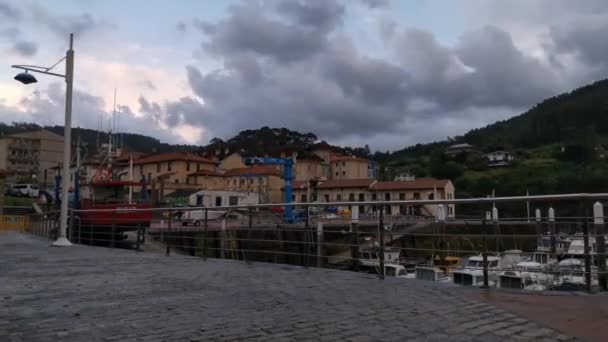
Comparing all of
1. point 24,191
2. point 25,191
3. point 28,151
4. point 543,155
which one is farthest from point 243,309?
point 543,155

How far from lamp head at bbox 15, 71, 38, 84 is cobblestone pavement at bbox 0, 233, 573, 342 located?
7585mm

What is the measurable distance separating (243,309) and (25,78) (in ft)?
37.4

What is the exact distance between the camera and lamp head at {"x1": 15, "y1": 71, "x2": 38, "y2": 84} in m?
13.2

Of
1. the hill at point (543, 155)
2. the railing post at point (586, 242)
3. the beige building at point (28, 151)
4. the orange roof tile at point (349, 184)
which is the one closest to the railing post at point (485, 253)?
the railing post at point (586, 242)

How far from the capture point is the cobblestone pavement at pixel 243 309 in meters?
3.79

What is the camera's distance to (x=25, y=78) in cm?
1332

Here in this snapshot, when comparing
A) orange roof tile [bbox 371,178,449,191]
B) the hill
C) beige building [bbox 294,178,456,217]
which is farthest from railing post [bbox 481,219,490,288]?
the hill

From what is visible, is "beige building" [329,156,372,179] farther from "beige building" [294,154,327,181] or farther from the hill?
the hill

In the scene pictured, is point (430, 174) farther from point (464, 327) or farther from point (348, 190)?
point (464, 327)

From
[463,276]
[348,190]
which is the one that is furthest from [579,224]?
[348,190]

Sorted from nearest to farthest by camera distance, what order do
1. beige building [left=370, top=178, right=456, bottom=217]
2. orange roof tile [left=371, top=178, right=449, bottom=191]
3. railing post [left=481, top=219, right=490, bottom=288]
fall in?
railing post [left=481, top=219, right=490, bottom=288], orange roof tile [left=371, top=178, right=449, bottom=191], beige building [left=370, top=178, right=456, bottom=217]

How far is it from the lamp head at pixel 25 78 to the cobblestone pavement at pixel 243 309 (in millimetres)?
7585

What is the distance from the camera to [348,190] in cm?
7012

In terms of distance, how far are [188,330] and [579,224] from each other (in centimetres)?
405
